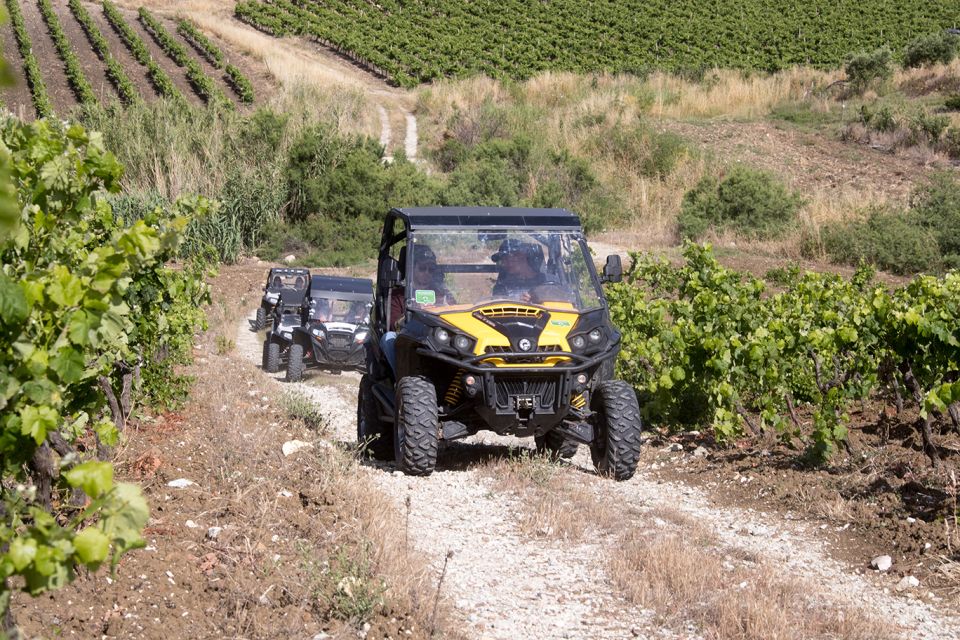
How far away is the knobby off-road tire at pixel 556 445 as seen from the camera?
9562 millimetres

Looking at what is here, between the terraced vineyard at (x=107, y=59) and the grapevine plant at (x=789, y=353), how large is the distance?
29.8 m

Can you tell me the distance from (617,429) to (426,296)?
Result: 5.80 feet

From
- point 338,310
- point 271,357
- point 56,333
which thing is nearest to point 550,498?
point 56,333

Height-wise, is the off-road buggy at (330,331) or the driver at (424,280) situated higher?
the driver at (424,280)

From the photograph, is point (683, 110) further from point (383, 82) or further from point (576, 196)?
point (383, 82)

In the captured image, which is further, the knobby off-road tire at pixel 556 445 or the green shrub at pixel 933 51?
the green shrub at pixel 933 51

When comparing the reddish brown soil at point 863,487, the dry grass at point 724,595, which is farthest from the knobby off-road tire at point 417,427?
the reddish brown soil at point 863,487

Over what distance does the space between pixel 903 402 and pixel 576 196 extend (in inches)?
906

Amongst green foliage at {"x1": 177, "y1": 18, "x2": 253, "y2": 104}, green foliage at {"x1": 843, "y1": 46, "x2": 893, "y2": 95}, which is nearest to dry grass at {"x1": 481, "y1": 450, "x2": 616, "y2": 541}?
green foliage at {"x1": 843, "y1": 46, "x2": 893, "y2": 95}

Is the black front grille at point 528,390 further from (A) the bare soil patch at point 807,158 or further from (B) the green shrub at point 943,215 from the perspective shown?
(A) the bare soil patch at point 807,158

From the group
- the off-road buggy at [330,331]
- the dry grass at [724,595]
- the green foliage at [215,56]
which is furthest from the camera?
the green foliage at [215,56]

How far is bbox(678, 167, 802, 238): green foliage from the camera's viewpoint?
27125 mm

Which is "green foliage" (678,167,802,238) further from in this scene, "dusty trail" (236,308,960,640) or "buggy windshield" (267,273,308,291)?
"dusty trail" (236,308,960,640)

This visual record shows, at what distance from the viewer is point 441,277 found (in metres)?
8.87
